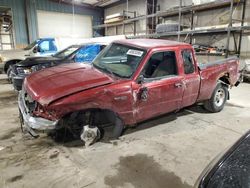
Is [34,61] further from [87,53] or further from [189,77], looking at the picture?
[189,77]

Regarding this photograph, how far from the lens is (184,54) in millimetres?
3758

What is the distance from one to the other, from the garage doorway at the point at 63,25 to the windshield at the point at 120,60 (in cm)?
1237

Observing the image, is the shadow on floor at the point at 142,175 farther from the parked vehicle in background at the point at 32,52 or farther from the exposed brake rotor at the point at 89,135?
the parked vehicle in background at the point at 32,52

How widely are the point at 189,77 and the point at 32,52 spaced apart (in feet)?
24.3

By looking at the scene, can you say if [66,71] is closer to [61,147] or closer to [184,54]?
[61,147]

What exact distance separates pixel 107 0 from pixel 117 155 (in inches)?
561

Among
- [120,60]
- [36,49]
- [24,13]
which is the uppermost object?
[24,13]

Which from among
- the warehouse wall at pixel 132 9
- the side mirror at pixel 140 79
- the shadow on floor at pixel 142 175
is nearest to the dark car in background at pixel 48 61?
the side mirror at pixel 140 79

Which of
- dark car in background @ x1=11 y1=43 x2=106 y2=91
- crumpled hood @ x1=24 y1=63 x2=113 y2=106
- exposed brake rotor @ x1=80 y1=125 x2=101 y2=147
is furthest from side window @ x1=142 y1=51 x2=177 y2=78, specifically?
dark car in background @ x1=11 y1=43 x2=106 y2=91

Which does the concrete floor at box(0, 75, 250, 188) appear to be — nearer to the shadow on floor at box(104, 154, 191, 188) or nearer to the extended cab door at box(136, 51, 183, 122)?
the shadow on floor at box(104, 154, 191, 188)

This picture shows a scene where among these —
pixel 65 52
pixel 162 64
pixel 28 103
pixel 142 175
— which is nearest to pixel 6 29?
pixel 65 52

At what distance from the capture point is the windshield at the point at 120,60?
3.24 metres

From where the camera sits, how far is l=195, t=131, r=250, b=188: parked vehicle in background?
130cm

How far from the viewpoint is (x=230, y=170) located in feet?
4.62
